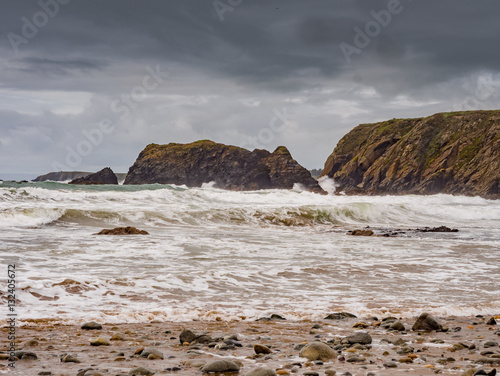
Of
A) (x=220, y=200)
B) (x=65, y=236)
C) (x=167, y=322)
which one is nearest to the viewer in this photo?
(x=167, y=322)

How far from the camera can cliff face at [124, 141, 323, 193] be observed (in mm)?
101312

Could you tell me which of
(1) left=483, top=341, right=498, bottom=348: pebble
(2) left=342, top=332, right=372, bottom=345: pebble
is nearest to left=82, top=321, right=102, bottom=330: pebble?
(2) left=342, top=332, right=372, bottom=345: pebble

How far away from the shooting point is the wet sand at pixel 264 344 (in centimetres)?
405

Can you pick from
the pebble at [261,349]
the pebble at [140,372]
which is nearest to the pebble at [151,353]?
the pebble at [140,372]

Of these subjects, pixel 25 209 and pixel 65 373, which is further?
pixel 25 209

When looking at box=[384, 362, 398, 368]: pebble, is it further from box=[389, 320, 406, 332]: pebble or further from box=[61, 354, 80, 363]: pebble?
box=[61, 354, 80, 363]: pebble

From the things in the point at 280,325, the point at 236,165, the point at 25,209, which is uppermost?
the point at 236,165

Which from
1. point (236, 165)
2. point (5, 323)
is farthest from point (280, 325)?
point (236, 165)

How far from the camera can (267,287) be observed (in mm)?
8586

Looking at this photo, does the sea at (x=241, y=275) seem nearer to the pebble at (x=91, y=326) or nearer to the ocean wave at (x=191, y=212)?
the pebble at (x=91, y=326)

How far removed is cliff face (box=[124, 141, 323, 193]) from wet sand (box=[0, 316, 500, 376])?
93.4m

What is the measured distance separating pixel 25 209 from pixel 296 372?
20.4m

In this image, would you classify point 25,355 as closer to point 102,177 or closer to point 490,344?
point 490,344

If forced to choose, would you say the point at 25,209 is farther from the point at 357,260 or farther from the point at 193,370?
the point at 193,370
